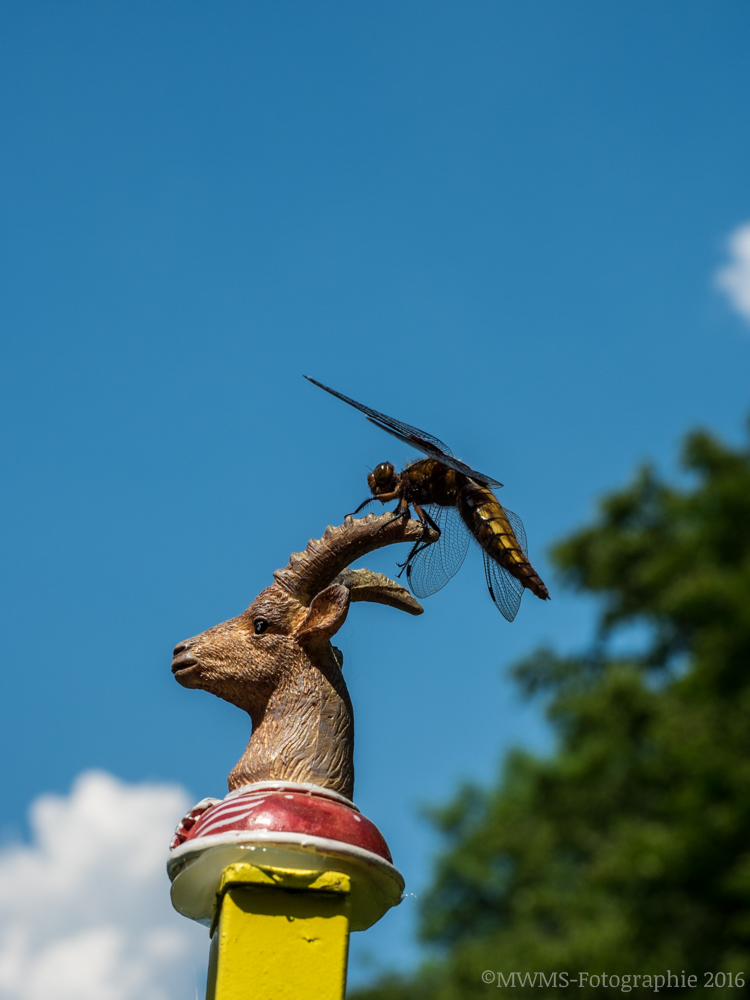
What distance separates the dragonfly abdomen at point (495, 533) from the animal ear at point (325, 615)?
1.36ft

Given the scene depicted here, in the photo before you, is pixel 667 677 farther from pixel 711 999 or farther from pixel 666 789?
pixel 711 999

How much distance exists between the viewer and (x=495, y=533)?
2.69m

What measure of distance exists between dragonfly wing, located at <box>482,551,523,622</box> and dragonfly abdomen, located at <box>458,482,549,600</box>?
0.04 m

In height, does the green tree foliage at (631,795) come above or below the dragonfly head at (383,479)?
above

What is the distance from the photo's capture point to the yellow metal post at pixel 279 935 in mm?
2086

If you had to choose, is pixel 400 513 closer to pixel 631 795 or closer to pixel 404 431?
pixel 404 431

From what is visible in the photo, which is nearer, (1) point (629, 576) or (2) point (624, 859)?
(2) point (624, 859)

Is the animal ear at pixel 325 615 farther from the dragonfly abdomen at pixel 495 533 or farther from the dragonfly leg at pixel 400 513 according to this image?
the dragonfly abdomen at pixel 495 533

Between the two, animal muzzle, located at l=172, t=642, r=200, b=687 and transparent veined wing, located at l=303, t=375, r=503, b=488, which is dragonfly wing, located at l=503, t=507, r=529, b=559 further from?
animal muzzle, located at l=172, t=642, r=200, b=687

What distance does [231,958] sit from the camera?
2096 millimetres

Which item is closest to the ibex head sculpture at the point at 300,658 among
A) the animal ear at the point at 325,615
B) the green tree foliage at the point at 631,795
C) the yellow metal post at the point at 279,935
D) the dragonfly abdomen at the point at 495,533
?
the animal ear at the point at 325,615

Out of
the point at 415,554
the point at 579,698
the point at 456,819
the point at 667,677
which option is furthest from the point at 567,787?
the point at 415,554

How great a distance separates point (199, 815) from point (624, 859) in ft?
32.0

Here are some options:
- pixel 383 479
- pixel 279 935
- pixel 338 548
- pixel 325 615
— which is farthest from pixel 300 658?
pixel 279 935
